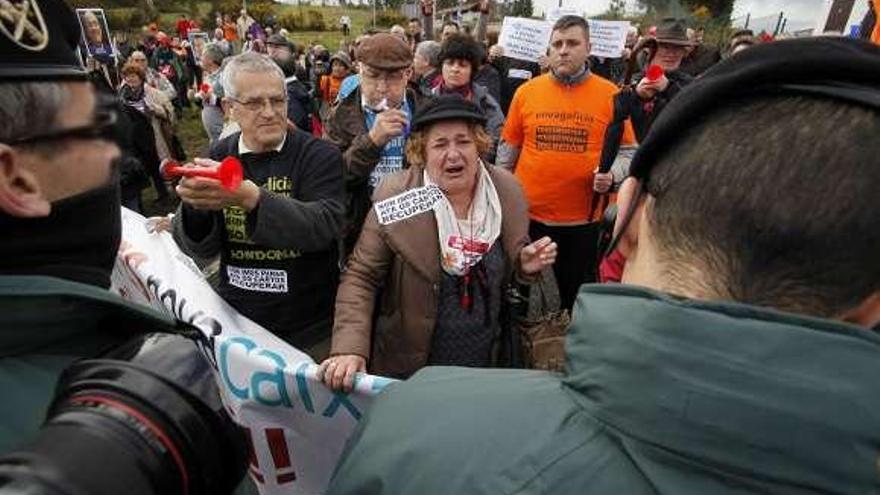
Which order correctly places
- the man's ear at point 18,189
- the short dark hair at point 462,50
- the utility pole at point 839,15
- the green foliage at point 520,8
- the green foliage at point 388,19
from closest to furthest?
the man's ear at point 18,189 → the short dark hair at point 462,50 → the utility pole at point 839,15 → the green foliage at point 520,8 → the green foliage at point 388,19

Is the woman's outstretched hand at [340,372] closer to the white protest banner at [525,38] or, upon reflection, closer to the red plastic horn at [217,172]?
the red plastic horn at [217,172]

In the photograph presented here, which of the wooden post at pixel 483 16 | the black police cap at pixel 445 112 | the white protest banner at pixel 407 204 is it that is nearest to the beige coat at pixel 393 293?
the white protest banner at pixel 407 204

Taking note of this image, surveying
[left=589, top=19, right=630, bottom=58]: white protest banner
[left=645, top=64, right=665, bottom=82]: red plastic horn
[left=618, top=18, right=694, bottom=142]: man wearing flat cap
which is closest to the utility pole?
[left=589, top=19, right=630, bottom=58]: white protest banner

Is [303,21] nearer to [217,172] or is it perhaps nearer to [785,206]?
[217,172]

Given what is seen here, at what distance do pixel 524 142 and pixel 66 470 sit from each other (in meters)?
3.65

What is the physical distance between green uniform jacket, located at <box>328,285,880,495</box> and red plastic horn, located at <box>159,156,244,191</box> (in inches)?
49.6

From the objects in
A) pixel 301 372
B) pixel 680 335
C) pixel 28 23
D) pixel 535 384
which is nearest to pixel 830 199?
pixel 680 335

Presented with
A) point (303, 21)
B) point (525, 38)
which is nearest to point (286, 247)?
point (525, 38)

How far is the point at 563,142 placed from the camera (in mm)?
3797

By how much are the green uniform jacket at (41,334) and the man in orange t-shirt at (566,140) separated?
318 cm

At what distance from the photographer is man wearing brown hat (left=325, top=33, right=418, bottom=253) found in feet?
10.6

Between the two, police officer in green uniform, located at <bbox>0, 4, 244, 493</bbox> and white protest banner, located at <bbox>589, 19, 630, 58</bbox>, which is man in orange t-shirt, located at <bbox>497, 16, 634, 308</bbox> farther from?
police officer in green uniform, located at <bbox>0, 4, 244, 493</bbox>

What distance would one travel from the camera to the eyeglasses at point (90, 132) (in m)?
0.89

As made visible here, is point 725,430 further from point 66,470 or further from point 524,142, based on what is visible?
point 524,142
